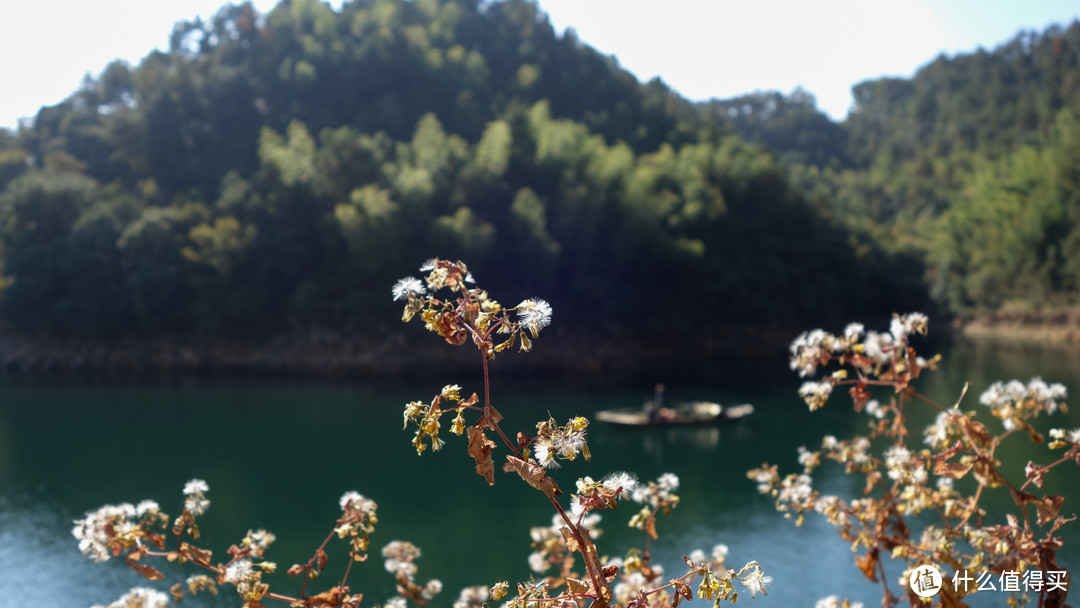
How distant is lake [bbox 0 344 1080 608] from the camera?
7762 mm

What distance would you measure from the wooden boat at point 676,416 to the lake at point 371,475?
20 cm

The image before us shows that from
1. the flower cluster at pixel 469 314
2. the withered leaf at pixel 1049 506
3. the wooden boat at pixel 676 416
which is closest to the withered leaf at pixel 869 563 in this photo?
the withered leaf at pixel 1049 506

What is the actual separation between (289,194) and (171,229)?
3223 mm

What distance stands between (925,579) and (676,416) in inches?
472

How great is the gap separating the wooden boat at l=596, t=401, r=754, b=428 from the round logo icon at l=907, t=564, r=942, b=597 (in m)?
11.6

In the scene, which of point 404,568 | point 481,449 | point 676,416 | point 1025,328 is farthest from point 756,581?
point 1025,328

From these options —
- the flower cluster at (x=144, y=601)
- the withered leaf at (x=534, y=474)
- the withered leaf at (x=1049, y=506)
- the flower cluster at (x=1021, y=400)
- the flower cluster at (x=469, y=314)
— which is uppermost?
the flower cluster at (x=469, y=314)

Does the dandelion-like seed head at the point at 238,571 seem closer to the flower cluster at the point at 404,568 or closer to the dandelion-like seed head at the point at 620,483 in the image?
the flower cluster at the point at 404,568

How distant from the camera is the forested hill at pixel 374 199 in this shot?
21.4 meters

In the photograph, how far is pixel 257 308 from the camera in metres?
21.7

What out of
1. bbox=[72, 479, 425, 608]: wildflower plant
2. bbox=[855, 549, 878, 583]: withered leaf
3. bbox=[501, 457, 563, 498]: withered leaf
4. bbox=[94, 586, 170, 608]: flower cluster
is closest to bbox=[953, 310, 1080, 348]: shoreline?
bbox=[855, 549, 878, 583]: withered leaf

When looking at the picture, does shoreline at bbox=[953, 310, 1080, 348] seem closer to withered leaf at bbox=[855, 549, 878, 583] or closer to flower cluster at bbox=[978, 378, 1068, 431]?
flower cluster at bbox=[978, 378, 1068, 431]

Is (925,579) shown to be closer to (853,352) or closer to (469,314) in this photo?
(853,352)

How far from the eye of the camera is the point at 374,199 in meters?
19.9
